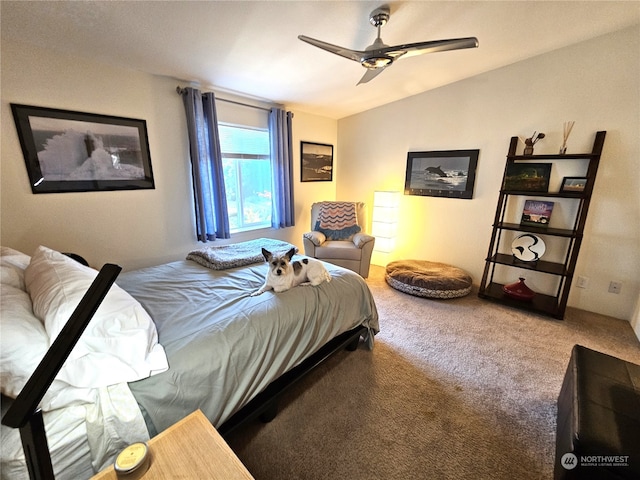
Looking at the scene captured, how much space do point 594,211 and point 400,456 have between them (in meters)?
2.98

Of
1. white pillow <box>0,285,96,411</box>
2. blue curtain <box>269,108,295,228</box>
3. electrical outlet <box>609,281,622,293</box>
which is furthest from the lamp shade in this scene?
white pillow <box>0,285,96,411</box>

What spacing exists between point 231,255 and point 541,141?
3.39 metres

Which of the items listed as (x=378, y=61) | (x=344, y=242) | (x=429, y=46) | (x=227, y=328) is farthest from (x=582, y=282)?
(x=227, y=328)

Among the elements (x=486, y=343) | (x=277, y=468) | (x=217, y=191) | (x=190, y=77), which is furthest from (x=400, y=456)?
(x=190, y=77)

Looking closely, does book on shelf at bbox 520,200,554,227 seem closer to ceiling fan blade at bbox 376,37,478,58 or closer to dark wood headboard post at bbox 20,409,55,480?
ceiling fan blade at bbox 376,37,478,58

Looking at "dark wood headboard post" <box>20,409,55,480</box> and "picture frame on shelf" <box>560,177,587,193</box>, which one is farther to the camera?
"picture frame on shelf" <box>560,177,587,193</box>

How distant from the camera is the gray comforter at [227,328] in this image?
3.50 feet

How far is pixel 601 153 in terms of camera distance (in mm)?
2420

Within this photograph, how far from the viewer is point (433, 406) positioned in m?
1.62

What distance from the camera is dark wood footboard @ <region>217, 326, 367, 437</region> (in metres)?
1.29

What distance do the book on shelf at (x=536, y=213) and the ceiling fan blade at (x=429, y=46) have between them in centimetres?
206

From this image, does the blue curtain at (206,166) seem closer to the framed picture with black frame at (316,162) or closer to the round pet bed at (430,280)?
the framed picture with black frame at (316,162)

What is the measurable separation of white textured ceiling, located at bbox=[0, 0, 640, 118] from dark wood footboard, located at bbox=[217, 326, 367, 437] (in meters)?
2.33

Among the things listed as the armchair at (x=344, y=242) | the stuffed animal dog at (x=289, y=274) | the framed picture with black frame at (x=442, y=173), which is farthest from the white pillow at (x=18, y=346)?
the framed picture with black frame at (x=442, y=173)
